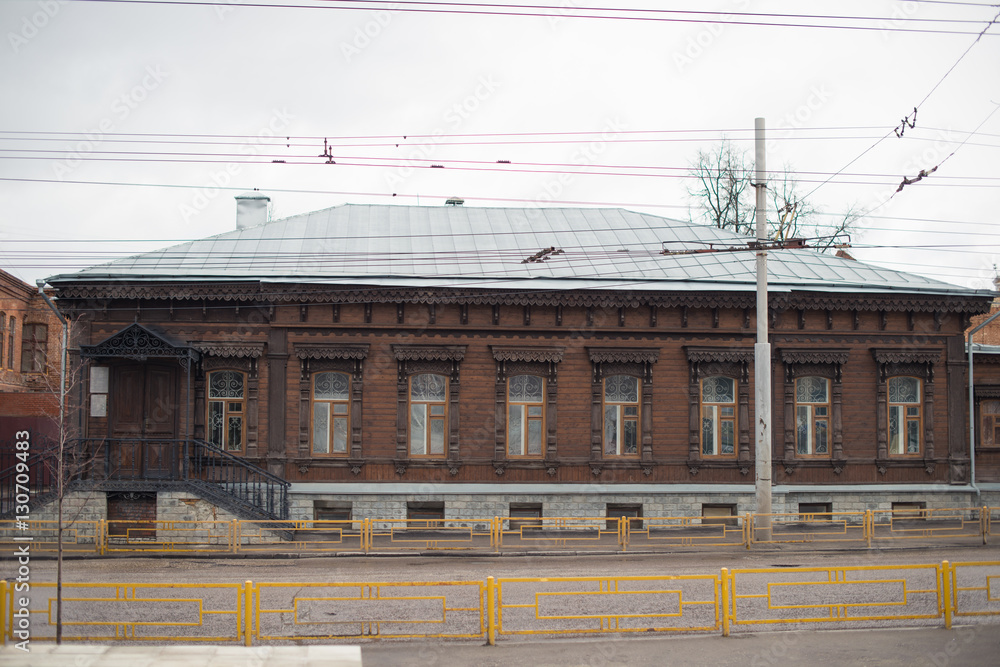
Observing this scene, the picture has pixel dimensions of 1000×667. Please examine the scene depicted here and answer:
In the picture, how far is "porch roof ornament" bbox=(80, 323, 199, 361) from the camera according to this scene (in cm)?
1961

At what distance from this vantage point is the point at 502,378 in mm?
21688

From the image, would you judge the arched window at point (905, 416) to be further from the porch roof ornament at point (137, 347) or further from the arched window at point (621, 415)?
the porch roof ornament at point (137, 347)

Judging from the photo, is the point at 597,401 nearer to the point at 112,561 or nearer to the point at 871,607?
the point at 871,607

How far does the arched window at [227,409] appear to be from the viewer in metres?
21.1

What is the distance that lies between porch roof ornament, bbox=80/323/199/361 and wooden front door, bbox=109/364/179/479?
2.91 feet

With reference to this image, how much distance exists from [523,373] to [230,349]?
7280mm

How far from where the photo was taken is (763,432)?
1866 centimetres

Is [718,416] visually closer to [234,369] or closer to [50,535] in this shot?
[234,369]

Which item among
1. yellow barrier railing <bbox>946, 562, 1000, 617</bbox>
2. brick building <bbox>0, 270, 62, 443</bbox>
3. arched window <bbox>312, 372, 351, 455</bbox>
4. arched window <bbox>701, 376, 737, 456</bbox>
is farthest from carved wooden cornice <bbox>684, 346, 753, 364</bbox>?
brick building <bbox>0, 270, 62, 443</bbox>

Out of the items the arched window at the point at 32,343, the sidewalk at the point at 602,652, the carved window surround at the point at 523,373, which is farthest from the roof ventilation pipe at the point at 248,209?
the arched window at the point at 32,343

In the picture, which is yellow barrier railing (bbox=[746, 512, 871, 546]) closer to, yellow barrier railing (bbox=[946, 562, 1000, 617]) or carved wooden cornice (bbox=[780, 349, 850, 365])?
yellow barrier railing (bbox=[946, 562, 1000, 617])

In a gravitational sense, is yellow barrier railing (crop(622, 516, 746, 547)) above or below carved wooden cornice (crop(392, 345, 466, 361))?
below

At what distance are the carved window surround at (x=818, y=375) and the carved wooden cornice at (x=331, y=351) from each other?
10.9 meters

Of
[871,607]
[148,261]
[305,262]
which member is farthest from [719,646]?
[148,261]
